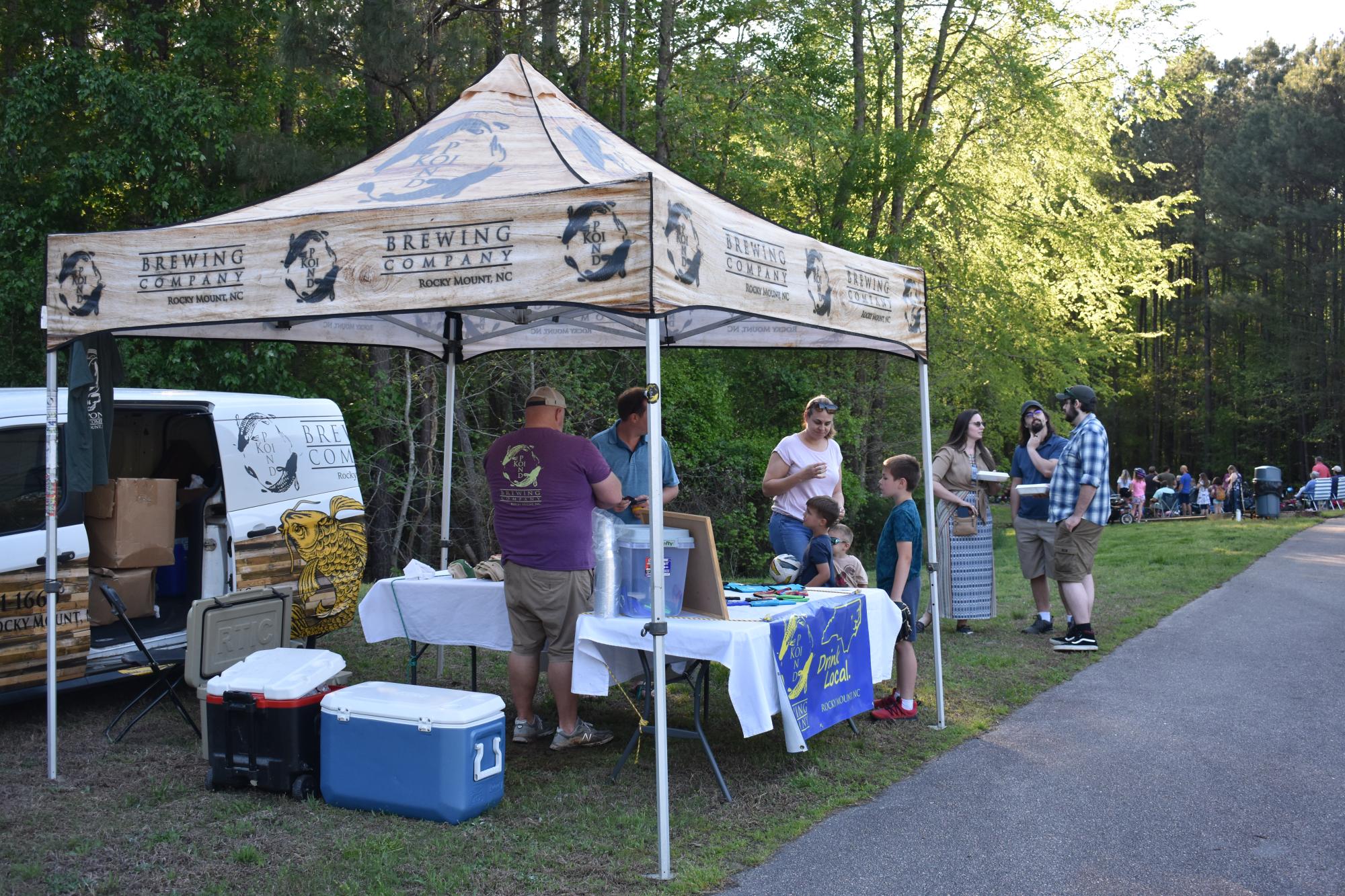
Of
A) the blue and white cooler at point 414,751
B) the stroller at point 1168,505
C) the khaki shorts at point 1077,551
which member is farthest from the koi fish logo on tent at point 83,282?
the stroller at point 1168,505

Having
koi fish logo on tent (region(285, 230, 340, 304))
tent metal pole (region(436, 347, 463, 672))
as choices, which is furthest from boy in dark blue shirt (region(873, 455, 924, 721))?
koi fish logo on tent (region(285, 230, 340, 304))

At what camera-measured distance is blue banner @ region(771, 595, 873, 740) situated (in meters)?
4.90

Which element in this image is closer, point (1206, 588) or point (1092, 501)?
point (1092, 501)

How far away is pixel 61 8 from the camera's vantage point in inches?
591

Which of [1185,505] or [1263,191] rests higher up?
[1263,191]

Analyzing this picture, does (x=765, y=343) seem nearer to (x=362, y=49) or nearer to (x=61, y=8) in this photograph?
(x=362, y=49)

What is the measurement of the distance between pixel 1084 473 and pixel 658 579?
15.6 feet

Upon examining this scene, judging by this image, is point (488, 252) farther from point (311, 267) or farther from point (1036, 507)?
point (1036, 507)

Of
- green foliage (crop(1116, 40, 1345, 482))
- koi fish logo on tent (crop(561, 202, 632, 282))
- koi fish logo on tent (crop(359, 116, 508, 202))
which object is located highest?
green foliage (crop(1116, 40, 1345, 482))

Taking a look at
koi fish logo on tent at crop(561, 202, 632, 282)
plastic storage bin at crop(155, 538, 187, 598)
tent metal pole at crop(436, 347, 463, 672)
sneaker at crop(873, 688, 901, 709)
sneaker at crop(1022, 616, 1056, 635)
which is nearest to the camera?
koi fish logo on tent at crop(561, 202, 632, 282)

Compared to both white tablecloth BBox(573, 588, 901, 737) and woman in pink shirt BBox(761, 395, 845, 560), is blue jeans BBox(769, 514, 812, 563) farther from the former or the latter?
white tablecloth BBox(573, 588, 901, 737)

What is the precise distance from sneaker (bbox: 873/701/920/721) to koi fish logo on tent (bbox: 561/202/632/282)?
10.5 feet

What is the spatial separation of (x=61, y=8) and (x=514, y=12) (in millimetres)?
6060

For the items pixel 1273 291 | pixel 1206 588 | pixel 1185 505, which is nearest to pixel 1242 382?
pixel 1273 291
